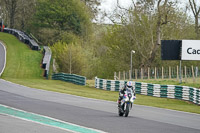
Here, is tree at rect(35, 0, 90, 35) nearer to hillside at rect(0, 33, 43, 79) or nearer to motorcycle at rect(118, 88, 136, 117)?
hillside at rect(0, 33, 43, 79)

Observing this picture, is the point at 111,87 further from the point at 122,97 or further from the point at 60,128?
the point at 60,128

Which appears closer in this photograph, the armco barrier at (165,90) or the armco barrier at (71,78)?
the armco barrier at (165,90)

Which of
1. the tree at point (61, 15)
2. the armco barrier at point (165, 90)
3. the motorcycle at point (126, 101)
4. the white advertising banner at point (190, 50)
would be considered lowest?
the armco barrier at point (165, 90)

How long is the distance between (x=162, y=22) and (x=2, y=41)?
28237 mm

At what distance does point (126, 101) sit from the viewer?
16516 millimetres

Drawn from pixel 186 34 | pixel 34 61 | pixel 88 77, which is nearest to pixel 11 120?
pixel 34 61

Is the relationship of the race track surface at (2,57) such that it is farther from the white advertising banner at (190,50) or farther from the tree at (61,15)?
the white advertising banner at (190,50)

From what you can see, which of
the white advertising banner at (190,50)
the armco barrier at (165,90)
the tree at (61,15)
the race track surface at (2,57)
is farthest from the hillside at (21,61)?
the white advertising banner at (190,50)

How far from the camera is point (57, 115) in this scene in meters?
15.7

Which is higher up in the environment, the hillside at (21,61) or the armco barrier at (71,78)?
the hillside at (21,61)

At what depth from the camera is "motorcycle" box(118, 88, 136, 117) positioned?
16594 millimetres

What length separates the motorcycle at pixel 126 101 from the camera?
16594 millimetres

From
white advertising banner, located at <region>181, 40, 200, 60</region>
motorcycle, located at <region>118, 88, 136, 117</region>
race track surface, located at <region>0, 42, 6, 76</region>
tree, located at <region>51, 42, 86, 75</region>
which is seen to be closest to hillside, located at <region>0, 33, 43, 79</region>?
race track surface, located at <region>0, 42, 6, 76</region>

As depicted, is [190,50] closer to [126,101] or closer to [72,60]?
[126,101]
